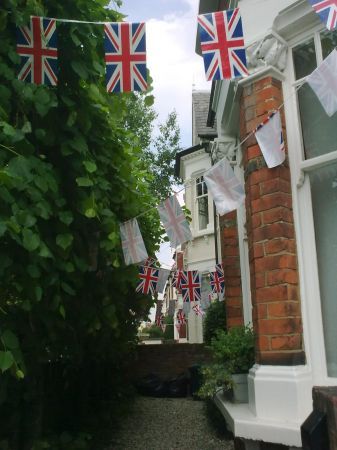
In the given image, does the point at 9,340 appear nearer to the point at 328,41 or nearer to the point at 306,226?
the point at 306,226

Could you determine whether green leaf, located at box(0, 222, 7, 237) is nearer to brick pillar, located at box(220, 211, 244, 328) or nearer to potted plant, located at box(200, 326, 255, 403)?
potted plant, located at box(200, 326, 255, 403)

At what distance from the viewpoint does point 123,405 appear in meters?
8.30

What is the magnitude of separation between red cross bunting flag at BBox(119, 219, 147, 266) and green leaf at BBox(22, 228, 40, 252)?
1.78 meters

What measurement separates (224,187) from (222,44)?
1.13 m

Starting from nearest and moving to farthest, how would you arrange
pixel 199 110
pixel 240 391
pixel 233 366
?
pixel 240 391
pixel 233 366
pixel 199 110

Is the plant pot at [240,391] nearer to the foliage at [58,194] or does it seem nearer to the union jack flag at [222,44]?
the foliage at [58,194]

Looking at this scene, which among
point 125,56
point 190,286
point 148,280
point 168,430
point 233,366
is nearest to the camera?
point 125,56

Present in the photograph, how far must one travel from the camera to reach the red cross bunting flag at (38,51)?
10.5ft

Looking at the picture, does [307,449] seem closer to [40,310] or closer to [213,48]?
[40,310]

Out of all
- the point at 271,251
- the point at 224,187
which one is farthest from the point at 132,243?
the point at 271,251

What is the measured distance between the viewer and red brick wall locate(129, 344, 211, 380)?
471 inches

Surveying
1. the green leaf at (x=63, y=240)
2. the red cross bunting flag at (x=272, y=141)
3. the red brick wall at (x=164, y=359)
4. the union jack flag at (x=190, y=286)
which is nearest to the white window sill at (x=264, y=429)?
the green leaf at (x=63, y=240)

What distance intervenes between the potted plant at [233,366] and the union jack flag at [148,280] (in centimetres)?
211

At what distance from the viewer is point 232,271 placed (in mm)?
4957
